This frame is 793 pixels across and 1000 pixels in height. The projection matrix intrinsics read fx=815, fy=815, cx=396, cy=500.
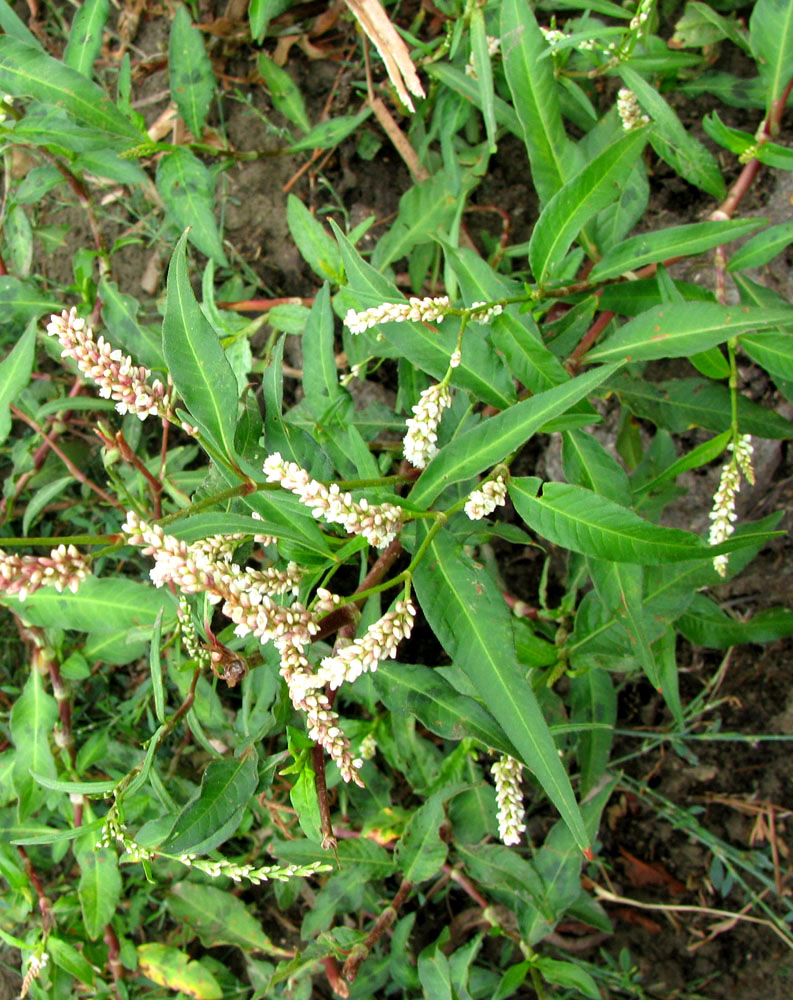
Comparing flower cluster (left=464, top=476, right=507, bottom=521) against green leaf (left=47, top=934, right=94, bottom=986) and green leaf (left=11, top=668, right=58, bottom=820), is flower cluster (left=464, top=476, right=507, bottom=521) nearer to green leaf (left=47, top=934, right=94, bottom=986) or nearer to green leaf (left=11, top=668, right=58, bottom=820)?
green leaf (left=11, top=668, right=58, bottom=820)

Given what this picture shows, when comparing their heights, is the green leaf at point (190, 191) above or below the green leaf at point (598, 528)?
above

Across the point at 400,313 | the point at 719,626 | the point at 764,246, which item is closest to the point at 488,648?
the point at 400,313

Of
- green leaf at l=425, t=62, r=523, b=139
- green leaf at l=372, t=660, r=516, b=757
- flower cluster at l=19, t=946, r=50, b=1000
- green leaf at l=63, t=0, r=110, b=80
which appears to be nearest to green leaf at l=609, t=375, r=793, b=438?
green leaf at l=425, t=62, r=523, b=139

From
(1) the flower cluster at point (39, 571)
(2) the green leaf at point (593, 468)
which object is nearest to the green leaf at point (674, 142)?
(2) the green leaf at point (593, 468)

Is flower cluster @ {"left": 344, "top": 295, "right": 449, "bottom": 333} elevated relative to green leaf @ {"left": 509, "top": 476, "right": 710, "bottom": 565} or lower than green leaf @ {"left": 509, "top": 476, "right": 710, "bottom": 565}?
elevated

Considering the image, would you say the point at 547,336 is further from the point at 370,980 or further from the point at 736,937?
the point at 736,937

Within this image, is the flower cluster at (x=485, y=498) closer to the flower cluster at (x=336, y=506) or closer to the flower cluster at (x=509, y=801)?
the flower cluster at (x=336, y=506)
